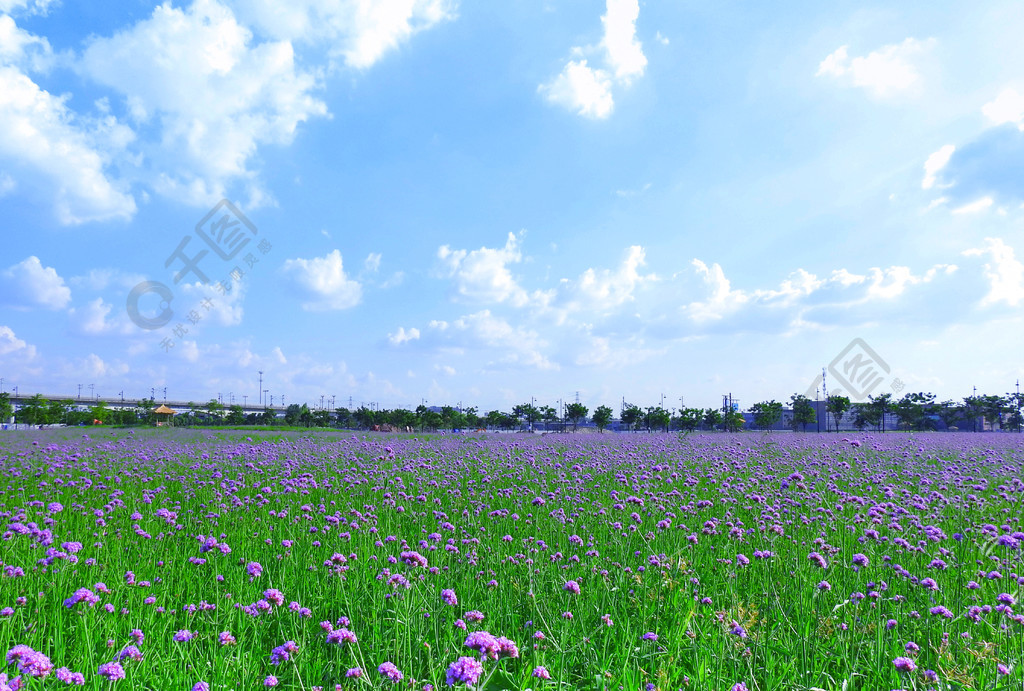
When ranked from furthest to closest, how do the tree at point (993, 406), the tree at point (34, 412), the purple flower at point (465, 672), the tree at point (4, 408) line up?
the tree at point (993, 406), the tree at point (34, 412), the tree at point (4, 408), the purple flower at point (465, 672)

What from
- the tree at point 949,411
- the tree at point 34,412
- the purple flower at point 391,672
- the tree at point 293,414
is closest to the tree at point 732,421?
the tree at point 949,411

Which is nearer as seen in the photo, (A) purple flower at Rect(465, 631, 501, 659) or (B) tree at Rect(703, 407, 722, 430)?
(A) purple flower at Rect(465, 631, 501, 659)

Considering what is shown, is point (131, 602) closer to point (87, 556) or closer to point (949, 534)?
point (87, 556)

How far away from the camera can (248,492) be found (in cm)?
723

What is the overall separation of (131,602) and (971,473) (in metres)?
11.3

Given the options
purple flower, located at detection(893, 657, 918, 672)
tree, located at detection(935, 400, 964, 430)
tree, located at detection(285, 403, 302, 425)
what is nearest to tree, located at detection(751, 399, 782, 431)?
tree, located at detection(935, 400, 964, 430)

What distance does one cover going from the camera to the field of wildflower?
2.61m

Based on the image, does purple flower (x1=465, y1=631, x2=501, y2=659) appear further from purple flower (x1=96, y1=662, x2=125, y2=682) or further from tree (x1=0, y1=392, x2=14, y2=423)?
tree (x1=0, y1=392, x2=14, y2=423)

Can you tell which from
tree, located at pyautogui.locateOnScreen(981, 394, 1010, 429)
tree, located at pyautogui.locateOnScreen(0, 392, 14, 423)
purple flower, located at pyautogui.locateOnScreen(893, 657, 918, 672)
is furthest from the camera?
tree, located at pyautogui.locateOnScreen(981, 394, 1010, 429)

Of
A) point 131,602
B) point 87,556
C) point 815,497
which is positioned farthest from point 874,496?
point 87,556

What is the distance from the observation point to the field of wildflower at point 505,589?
261 cm

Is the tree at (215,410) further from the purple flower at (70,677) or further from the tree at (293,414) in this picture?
the purple flower at (70,677)

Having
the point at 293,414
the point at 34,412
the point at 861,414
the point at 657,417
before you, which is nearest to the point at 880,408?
the point at 861,414

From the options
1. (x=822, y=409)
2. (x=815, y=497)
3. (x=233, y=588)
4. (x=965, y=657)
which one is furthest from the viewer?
(x=822, y=409)
